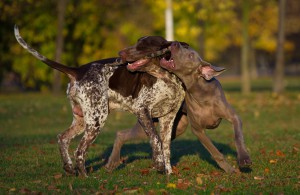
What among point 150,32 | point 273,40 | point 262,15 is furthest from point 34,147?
point 273,40

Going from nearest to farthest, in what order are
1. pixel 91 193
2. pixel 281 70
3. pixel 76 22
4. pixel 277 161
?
pixel 91 193 < pixel 277 161 < pixel 281 70 < pixel 76 22

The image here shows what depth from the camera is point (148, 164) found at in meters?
10.5

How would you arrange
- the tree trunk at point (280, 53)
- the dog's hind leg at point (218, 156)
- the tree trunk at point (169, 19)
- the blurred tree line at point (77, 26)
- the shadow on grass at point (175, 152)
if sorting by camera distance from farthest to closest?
the blurred tree line at point (77, 26), the tree trunk at point (169, 19), the tree trunk at point (280, 53), the shadow on grass at point (175, 152), the dog's hind leg at point (218, 156)

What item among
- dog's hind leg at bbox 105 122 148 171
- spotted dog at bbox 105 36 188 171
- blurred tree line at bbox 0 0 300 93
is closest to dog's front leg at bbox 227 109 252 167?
spotted dog at bbox 105 36 188 171

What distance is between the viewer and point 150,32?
43.9 meters

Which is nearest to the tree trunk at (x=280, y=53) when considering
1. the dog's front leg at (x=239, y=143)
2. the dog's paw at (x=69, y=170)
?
the dog's front leg at (x=239, y=143)

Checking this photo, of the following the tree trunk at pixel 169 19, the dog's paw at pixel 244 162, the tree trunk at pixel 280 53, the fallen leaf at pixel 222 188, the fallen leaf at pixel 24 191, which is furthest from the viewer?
the tree trunk at pixel 169 19

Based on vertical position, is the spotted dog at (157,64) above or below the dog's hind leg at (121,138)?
above

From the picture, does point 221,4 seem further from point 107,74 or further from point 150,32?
point 107,74

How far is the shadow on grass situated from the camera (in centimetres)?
1076

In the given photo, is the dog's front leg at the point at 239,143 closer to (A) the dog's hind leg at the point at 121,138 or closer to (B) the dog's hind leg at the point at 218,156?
(B) the dog's hind leg at the point at 218,156

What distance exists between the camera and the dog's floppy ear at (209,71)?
926 centimetres

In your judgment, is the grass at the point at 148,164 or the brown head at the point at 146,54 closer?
the grass at the point at 148,164

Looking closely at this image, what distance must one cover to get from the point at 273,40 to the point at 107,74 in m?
57.8
